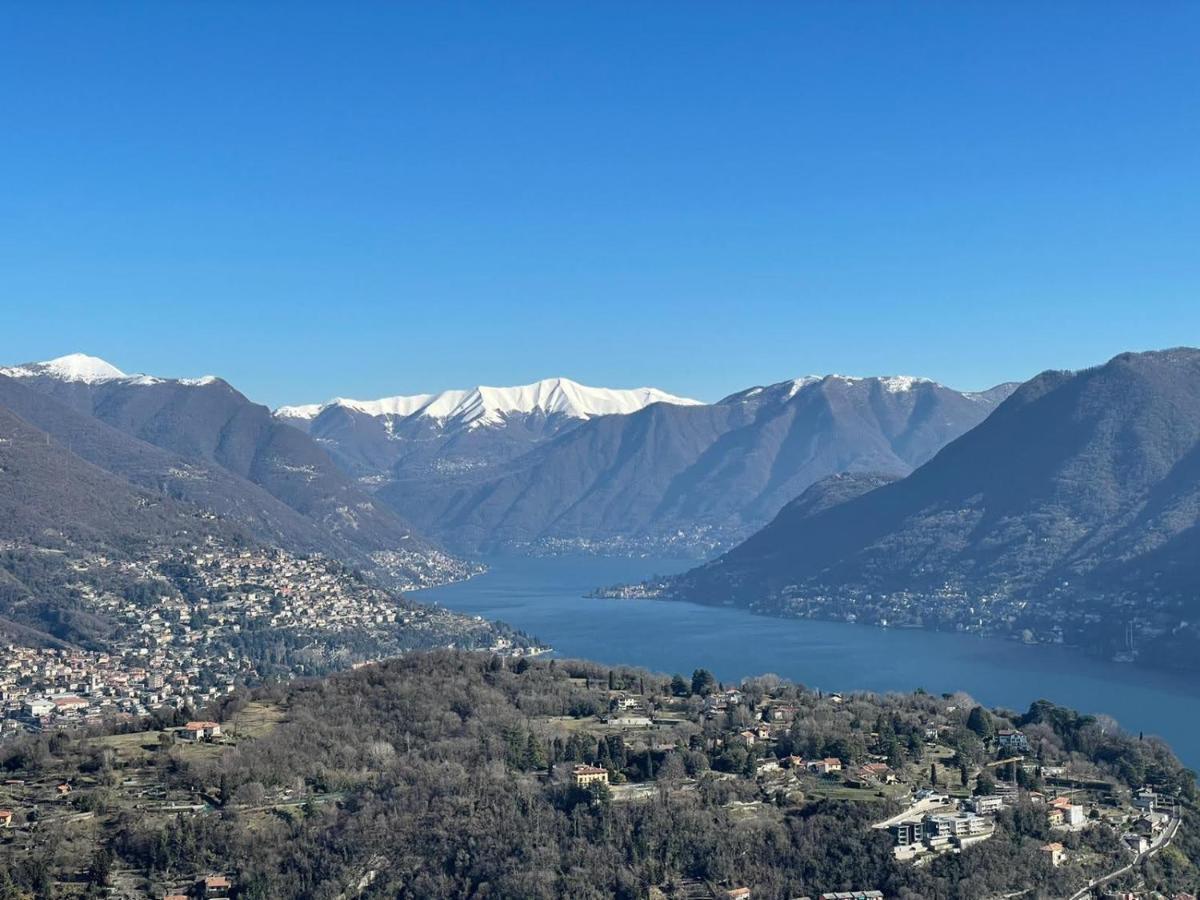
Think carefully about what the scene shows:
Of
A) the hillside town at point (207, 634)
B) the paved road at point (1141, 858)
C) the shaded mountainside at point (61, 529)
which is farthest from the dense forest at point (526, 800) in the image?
the shaded mountainside at point (61, 529)

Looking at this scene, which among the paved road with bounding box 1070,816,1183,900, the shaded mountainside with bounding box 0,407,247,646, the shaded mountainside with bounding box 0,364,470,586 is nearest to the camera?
the paved road with bounding box 1070,816,1183,900

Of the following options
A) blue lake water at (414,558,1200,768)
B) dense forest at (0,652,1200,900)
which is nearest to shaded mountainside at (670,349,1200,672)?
blue lake water at (414,558,1200,768)

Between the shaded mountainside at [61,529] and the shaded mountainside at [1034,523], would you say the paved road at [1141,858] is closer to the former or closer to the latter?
the shaded mountainside at [1034,523]

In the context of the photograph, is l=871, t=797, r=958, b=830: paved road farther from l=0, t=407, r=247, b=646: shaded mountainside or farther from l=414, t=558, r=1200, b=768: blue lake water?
l=0, t=407, r=247, b=646: shaded mountainside

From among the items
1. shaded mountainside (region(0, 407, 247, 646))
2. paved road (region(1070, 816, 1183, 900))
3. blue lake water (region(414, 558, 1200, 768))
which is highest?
shaded mountainside (region(0, 407, 247, 646))

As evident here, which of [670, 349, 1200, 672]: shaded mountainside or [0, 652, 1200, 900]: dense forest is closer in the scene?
[0, 652, 1200, 900]: dense forest

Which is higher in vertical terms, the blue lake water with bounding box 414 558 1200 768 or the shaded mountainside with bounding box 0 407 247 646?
the shaded mountainside with bounding box 0 407 247 646

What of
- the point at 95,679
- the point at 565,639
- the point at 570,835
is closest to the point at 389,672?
the point at 570,835
